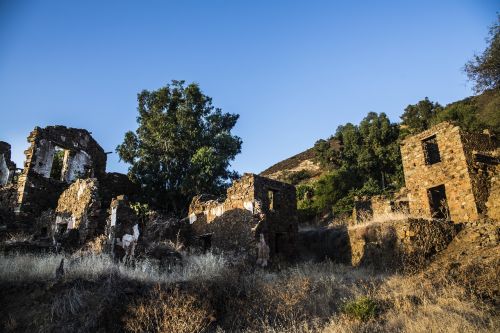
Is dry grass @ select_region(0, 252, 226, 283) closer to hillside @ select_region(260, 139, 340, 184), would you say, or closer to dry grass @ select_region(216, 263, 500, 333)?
dry grass @ select_region(216, 263, 500, 333)

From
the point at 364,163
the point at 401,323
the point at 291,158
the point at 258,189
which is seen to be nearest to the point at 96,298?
the point at 401,323

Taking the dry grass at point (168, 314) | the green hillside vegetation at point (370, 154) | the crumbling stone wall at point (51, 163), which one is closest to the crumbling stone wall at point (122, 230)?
the dry grass at point (168, 314)

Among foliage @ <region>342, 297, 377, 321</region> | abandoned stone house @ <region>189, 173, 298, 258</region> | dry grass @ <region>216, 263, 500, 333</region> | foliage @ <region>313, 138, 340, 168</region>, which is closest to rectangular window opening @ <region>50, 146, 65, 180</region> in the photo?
abandoned stone house @ <region>189, 173, 298, 258</region>

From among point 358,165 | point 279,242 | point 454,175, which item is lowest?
point 279,242

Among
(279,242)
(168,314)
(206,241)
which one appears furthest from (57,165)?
(168,314)

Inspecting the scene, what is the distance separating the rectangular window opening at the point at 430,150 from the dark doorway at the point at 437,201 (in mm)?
1422

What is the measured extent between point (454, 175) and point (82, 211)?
16.6 meters

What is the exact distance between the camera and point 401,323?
7.89 metres

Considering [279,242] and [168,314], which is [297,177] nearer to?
[279,242]

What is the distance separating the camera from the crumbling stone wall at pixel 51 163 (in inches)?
719

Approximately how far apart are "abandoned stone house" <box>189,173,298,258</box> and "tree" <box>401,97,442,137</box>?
20.5 metres

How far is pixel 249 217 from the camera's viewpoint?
1523 centimetres

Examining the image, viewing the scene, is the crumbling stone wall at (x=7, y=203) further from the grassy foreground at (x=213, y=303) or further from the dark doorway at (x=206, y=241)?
the dark doorway at (x=206, y=241)

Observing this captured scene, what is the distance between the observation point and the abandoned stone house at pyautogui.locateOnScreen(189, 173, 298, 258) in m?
15.1
